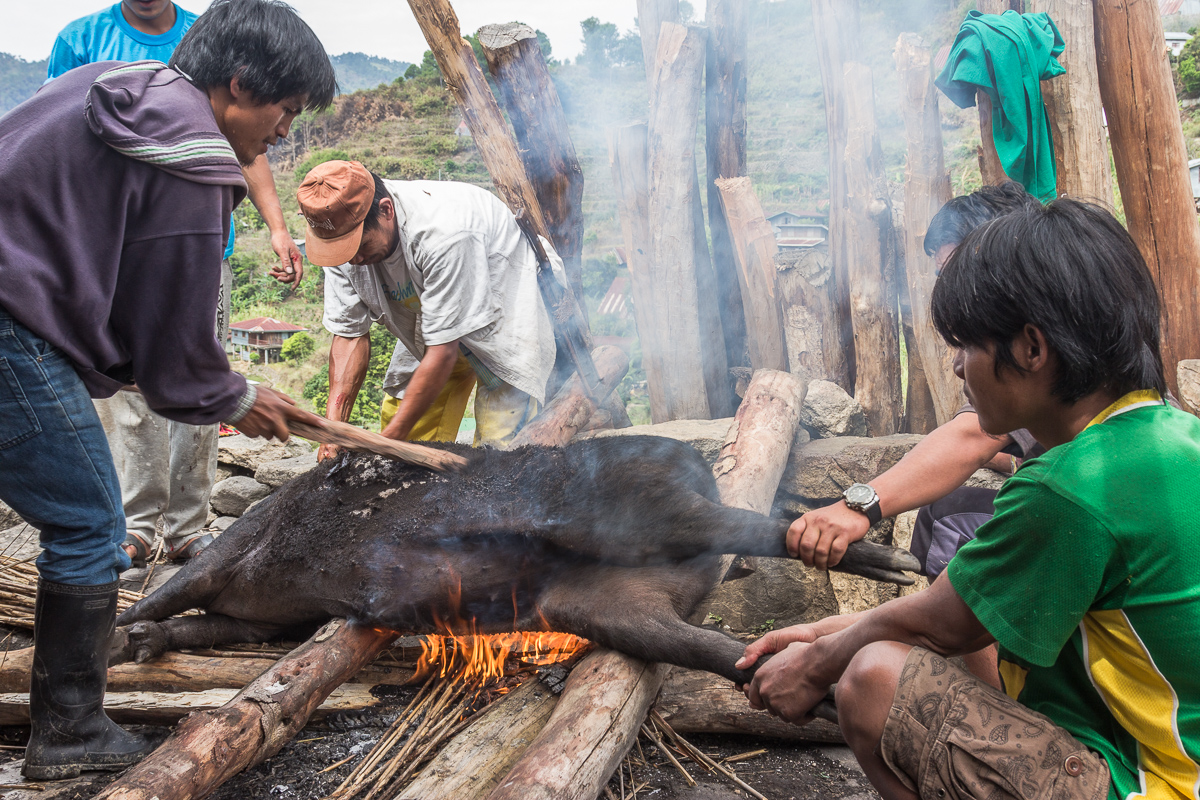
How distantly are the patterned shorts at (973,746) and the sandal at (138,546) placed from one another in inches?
163

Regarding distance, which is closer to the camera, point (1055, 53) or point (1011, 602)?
point (1011, 602)

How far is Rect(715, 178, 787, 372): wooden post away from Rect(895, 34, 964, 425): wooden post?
0.86 m

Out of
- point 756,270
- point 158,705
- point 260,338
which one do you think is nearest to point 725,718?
point 158,705

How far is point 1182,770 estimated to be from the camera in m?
1.31

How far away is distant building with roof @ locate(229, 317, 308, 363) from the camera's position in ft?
59.8

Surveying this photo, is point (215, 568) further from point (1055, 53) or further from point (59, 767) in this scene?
point (1055, 53)

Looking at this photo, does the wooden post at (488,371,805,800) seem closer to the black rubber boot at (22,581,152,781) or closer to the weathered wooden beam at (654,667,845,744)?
the weathered wooden beam at (654,667,845,744)

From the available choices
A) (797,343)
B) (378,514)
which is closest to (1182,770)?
(378,514)

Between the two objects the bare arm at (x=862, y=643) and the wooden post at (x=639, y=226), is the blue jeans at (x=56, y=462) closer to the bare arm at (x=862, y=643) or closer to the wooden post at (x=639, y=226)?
the bare arm at (x=862, y=643)

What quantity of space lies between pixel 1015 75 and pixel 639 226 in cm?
247

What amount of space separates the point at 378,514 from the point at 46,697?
117 centimetres

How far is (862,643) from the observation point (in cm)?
169

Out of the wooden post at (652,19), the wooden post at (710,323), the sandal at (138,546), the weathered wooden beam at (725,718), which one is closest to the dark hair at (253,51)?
the weathered wooden beam at (725,718)

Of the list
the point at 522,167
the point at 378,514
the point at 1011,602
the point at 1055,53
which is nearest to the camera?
the point at 1011,602
